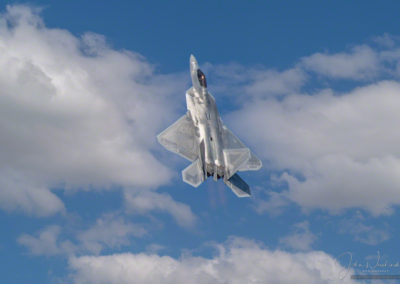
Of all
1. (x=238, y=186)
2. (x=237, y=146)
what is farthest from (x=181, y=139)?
(x=238, y=186)

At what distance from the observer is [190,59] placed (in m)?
101

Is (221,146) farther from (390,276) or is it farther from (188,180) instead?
(390,276)

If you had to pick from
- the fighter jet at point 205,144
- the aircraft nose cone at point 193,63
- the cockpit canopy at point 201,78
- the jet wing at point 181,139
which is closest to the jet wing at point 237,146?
the fighter jet at point 205,144

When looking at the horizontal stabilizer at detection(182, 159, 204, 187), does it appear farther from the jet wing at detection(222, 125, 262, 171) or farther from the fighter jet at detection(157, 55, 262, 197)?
the jet wing at detection(222, 125, 262, 171)

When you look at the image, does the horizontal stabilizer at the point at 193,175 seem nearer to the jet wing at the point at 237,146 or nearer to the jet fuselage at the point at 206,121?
the jet fuselage at the point at 206,121

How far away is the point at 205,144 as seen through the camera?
294 ft

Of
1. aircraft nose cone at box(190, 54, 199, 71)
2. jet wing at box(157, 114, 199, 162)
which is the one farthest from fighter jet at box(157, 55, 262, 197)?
aircraft nose cone at box(190, 54, 199, 71)

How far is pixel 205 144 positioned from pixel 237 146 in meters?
9.49

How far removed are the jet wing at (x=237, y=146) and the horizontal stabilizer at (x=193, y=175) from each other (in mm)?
7718

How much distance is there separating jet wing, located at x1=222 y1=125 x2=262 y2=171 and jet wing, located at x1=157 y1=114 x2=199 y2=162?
6298mm

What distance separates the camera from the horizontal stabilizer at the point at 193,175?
89500mm

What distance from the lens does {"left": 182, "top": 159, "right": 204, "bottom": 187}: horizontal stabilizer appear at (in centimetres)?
8950

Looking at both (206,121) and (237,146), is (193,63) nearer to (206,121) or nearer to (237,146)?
(206,121)

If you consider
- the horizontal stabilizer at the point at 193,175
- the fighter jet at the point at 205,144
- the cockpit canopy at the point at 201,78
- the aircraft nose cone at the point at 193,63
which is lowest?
the horizontal stabilizer at the point at 193,175
